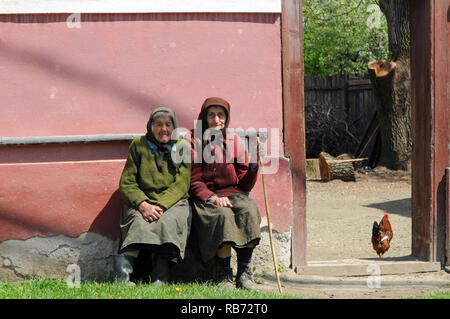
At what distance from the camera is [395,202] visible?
10.8m

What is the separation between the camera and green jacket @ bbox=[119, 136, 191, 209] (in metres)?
4.94

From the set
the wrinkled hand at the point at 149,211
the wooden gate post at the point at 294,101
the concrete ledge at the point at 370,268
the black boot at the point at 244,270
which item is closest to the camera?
the wrinkled hand at the point at 149,211

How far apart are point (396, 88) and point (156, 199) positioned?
31.1 feet

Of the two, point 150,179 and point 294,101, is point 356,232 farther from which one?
point 150,179

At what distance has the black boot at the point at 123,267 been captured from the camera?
15.9 feet

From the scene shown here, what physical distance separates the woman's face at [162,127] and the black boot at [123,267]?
1017 millimetres

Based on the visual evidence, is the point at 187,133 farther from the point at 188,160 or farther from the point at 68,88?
the point at 68,88

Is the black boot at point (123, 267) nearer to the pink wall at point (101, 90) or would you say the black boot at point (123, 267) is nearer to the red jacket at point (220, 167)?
the pink wall at point (101, 90)

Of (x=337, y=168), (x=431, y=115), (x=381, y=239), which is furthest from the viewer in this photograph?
(x=337, y=168)

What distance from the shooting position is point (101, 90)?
17.3 feet

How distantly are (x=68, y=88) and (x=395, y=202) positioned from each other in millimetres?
7242

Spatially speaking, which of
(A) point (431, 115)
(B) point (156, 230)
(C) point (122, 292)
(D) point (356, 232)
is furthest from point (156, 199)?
(D) point (356, 232)

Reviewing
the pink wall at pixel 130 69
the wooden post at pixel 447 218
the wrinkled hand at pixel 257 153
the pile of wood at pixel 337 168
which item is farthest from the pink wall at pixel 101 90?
the pile of wood at pixel 337 168

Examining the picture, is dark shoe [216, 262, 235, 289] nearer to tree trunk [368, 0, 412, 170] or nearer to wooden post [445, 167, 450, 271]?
wooden post [445, 167, 450, 271]
